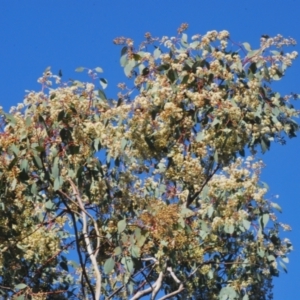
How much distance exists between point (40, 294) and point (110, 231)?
0.75 meters

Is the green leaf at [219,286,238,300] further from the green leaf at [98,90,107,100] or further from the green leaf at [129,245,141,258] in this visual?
the green leaf at [98,90,107,100]

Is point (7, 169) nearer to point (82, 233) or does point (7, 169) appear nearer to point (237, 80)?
point (82, 233)

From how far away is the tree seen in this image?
5.63 m

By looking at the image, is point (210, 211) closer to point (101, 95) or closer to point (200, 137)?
point (200, 137)

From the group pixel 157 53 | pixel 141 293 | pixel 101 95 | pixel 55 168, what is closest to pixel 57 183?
pixel 55 168

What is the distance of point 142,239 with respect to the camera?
213 inches

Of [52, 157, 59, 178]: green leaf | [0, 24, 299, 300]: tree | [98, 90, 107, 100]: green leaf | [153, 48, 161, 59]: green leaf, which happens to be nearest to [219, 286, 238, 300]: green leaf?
[0, 24, 299, 300]: tree

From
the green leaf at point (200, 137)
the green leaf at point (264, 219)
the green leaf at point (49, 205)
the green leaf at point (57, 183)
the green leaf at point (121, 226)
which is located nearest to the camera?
the green leaf at point (121, 226)

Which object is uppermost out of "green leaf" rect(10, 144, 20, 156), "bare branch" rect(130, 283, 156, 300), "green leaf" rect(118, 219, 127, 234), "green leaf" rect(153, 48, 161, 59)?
"green leaf" rect(153, 48, 161, 59)

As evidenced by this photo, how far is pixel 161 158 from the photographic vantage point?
590 centimetres

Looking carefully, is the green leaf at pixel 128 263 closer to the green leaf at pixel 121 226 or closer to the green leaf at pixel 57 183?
the green leaf at pixel 121 226

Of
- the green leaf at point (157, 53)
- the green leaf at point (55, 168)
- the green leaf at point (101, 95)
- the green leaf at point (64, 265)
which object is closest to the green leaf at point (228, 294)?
the green leaf at point (64, 265)

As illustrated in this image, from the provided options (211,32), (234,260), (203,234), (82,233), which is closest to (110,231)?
(82,233)

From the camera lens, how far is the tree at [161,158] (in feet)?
18.5
